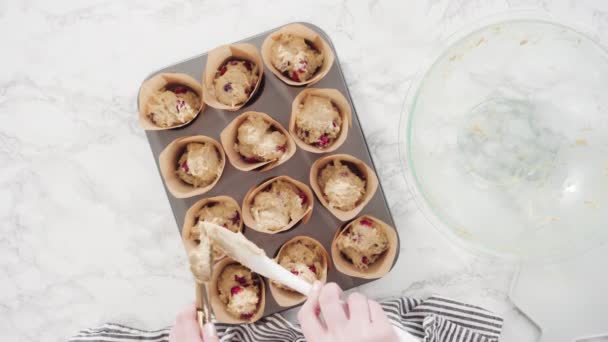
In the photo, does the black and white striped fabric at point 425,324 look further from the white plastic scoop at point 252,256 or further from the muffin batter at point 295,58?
the muffin batter at point 295,58

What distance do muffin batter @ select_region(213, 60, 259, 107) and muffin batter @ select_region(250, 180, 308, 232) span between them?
275mm

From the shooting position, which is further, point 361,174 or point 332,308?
point 361,174

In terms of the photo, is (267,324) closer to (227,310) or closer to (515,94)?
(227,310)

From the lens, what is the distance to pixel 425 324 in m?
1.53

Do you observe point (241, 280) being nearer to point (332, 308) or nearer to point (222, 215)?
point (222, 215)

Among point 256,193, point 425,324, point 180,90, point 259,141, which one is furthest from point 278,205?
point 425,324

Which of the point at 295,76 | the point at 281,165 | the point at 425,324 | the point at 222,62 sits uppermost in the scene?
the point at 222,62

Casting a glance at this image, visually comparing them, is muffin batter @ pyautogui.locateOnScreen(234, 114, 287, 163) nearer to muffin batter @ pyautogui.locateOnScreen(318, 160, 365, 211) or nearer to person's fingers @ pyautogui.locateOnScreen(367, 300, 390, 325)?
muffin batter @ pyautogui.locateOnScreen(318, 160, 365, 211)

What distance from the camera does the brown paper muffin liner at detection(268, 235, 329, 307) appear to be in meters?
1.43

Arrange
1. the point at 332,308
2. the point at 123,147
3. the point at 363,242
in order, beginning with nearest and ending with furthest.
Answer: the point at 332,308
the point at 363,242
the point at 123,147

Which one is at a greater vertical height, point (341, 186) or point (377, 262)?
point (341, 186)

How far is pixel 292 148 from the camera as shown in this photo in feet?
4.64

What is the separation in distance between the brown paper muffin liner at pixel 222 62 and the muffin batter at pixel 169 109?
0.08m

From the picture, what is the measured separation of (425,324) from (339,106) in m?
0.72
